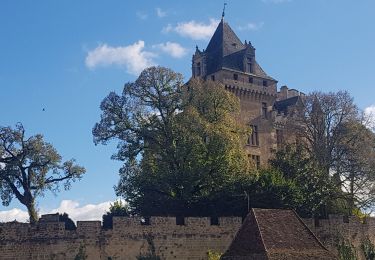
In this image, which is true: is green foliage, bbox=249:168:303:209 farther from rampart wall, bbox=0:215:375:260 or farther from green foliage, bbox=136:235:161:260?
green foliage, bbox=136:235:161:260

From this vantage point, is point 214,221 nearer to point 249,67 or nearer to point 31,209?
point 31,209

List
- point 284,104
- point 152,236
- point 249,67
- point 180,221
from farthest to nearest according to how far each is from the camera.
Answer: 1. point 284,104
2. point 249,67
3. point 180,221
4. point 152,236

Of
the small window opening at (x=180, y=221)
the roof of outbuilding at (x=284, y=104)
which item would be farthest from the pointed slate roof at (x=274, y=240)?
the roof of outbuilding at (x=284, y=104)

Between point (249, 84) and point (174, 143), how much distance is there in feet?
49.7

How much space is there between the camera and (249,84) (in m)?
52.2

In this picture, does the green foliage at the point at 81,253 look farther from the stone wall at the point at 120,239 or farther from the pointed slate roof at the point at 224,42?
the pointed slate roof at the point at 224,42

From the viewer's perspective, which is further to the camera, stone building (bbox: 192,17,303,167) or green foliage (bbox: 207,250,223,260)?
stone building (bbox: 192,17,303,167)

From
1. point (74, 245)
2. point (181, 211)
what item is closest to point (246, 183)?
point (181, 211)

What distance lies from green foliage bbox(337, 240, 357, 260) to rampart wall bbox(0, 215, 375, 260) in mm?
1215

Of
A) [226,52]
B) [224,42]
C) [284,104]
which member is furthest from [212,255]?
[284,104]

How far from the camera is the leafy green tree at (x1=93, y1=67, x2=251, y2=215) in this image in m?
37.8

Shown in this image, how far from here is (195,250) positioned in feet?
107

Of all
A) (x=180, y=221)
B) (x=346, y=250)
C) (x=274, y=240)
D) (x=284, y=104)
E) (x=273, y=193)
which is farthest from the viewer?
(x=284, y=104)

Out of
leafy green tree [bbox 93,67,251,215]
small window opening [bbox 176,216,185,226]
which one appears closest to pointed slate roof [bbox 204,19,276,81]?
leafy green tree [bbox 93,67,251,215]
